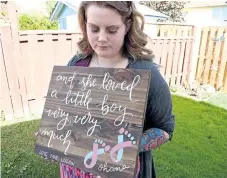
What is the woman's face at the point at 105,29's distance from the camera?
0.98 m

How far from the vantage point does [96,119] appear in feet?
3.26

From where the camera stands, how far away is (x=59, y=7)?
11812 millimetres

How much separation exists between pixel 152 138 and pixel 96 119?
257 millimetres

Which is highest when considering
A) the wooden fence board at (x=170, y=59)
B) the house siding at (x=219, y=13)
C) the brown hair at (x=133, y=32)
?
the brown hair at (x=133, y=32)

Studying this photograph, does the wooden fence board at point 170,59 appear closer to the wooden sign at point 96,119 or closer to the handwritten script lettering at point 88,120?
the wooden sign at point 96,119

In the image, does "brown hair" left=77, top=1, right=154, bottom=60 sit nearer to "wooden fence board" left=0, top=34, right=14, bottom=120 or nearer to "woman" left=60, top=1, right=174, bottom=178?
"woman" left=60, top=1, right=174, bottom=178

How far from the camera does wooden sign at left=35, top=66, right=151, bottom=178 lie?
90cm

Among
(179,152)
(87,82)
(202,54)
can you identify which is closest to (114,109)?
(87,82)

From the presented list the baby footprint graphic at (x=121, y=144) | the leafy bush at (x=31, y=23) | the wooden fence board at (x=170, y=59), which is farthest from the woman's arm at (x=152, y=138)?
the leafy bush at (x=31, y=23)

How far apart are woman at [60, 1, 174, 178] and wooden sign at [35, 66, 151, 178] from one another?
125 millimetres

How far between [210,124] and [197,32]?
261cm

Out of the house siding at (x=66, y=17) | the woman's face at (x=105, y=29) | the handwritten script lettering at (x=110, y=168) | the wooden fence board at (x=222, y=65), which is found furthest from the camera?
the house siding at (x=66, y=17)

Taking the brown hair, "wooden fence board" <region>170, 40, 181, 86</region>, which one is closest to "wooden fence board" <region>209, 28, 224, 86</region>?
"wooden fence board" <region>170, 40, 181, 86</region>

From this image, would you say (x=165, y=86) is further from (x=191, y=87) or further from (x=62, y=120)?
(x=191, y=87)
